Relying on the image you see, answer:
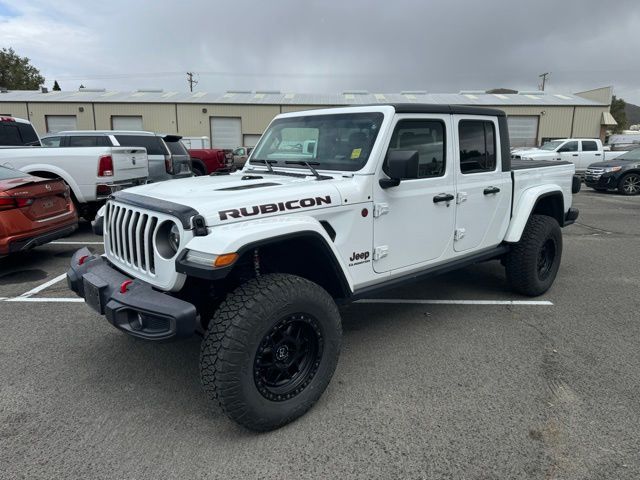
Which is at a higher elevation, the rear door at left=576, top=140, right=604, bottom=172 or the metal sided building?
the metal sided building

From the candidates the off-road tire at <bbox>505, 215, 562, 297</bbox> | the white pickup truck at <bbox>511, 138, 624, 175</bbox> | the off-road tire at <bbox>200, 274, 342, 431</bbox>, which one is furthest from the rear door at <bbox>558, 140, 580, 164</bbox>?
the off-road tire at <bbox>200, 274, 342, 431</bbox>

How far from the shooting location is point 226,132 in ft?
110

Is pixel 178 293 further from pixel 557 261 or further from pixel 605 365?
pixel 557 261

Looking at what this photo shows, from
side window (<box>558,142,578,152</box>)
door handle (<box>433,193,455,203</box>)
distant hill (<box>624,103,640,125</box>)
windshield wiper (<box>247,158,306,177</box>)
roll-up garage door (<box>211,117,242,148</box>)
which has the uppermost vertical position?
distant hill (<box>624,103,640,125</box>)

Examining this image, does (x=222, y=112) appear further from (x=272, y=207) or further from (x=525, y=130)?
(x=272, y=207)

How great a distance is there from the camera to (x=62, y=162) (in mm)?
7867

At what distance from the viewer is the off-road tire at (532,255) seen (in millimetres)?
4684

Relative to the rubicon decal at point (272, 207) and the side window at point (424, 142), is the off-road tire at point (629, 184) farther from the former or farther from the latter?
the rubicon decal at point (272, 207)

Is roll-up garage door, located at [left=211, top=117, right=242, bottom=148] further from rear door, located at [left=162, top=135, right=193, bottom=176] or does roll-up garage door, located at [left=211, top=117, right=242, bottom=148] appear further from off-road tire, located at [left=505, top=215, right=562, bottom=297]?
off-road tire, located at [left=505, top=215, right=562, bottom=297]

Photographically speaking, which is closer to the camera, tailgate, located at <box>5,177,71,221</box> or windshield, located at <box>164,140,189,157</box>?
tailgate, located at <box>5,177,71,221</box>

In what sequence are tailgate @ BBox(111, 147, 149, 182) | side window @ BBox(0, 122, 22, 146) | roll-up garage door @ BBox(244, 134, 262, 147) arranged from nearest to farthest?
tailgate @ BBox(111, 147, 149, 182)
side window @ BBox(0, 122, 22, 146)
roll-up garage door @ BBox(244, 134, 262, 147)

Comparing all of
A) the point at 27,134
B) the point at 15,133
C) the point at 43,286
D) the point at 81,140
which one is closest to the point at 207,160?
the point at 81,140

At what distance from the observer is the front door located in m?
3.39

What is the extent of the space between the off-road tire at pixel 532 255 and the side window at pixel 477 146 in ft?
2.93
